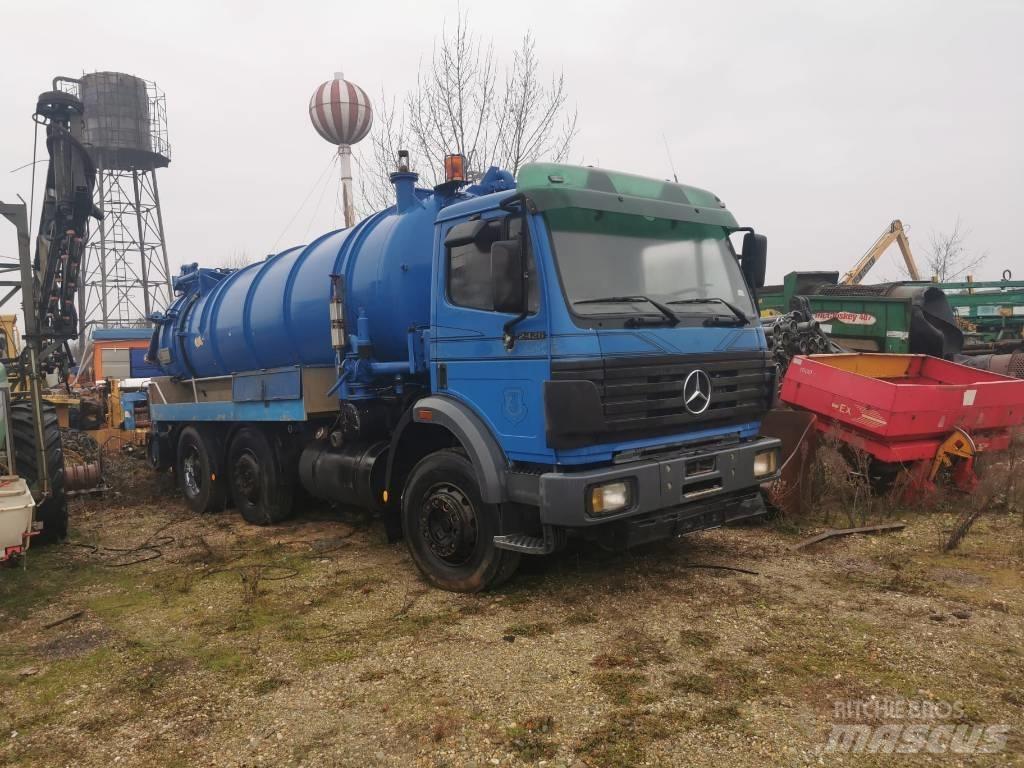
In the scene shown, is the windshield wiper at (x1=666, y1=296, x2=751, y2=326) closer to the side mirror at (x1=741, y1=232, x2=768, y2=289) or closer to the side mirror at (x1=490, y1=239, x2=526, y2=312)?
the side mirror at (x1=741, y1=232, x2=768, y2=289)

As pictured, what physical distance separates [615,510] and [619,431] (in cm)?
48

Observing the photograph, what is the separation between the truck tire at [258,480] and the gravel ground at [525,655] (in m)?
1.46

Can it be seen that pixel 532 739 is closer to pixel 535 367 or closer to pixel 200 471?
pixel 535 367

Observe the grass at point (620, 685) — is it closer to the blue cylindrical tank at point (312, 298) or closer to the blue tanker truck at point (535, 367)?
the blue tanker truck at point (535, 367)

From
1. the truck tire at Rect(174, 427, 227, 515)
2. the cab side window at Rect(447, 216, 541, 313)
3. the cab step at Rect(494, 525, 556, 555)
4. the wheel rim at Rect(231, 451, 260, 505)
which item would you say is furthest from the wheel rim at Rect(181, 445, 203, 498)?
the cab step at Rect(494, 525, 556, 555)

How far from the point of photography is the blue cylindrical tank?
235 inches

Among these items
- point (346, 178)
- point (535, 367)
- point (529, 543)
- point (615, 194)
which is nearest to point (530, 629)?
point (529, 543)

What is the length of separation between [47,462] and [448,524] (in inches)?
159

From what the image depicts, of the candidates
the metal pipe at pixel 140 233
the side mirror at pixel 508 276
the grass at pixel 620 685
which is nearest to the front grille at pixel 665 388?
the side mirror at pixel 508 276

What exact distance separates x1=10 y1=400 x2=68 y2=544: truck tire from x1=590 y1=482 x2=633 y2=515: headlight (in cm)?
510

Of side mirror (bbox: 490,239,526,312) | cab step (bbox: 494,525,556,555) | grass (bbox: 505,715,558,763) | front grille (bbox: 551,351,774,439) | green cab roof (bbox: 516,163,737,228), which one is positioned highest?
green cab roof (bbox: 516,163,737,228)

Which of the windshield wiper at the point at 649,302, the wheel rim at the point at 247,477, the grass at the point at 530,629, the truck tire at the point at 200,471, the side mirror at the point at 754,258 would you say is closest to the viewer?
the grass at the point at 530,629

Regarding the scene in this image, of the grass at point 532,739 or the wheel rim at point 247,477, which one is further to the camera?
the wheel rim at point 247,477

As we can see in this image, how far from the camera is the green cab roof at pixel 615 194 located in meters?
4.53
